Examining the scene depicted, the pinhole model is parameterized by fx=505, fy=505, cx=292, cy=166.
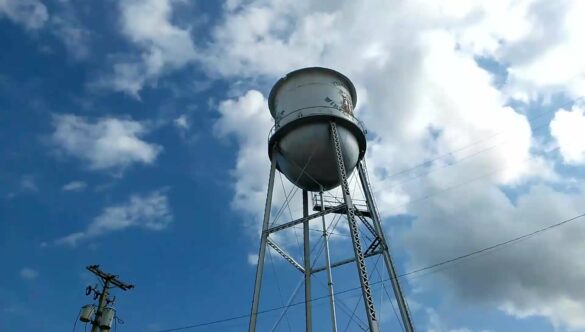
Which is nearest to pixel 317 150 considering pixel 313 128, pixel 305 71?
pixel 313 128

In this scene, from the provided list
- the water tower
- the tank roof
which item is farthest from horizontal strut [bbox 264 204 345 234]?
the tank roof

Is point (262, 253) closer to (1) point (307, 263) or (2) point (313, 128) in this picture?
(1) point (307, 263)

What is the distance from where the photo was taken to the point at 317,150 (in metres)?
17.6

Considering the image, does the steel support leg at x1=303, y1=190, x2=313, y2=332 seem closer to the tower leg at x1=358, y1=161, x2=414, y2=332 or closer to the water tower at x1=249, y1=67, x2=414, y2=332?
the water tower at x1=249, y1=67, x2=414, y2=332

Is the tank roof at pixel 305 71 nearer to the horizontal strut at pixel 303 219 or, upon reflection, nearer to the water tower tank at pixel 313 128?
the water tower tank at pixel 313 128

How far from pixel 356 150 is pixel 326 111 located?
187cm

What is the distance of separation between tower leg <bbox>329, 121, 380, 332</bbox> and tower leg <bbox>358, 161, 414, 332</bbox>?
6.12 ft

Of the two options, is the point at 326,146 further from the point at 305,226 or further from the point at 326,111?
the point at 305,226

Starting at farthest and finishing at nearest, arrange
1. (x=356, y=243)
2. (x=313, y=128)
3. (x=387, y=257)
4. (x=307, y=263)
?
(x=307, y=263)
(x=313, y=128)
(x=387, y=257)
(x=356, y=243)

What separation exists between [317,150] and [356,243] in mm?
4294

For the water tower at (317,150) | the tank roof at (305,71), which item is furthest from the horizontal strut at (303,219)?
the tank roof at (305,71)

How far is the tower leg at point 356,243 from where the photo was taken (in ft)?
42.8

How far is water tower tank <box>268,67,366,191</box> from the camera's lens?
17.7 meters

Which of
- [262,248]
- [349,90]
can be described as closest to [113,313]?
[262,248]
